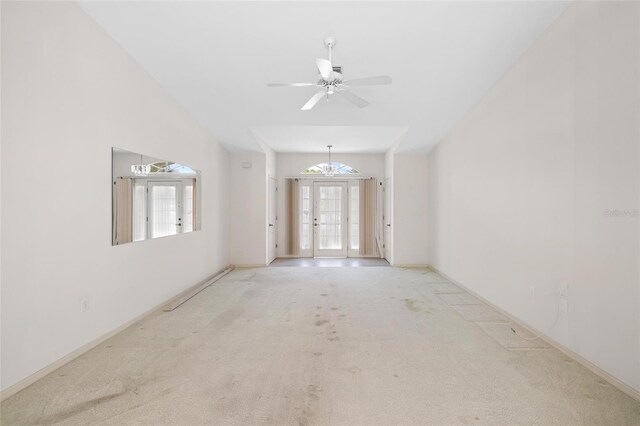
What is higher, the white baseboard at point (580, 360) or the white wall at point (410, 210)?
the white wall at point (410, 210)

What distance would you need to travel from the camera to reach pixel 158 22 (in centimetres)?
266

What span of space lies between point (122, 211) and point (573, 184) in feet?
13.9

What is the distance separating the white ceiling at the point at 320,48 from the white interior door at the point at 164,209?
4.19ft

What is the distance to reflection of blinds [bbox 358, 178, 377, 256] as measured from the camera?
306 inches

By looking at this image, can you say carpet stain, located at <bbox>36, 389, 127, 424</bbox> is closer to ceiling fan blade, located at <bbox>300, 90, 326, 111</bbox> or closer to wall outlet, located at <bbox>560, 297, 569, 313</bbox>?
ceiling fan blade, located at <bbox>300, 90, 326, 111</bbox>

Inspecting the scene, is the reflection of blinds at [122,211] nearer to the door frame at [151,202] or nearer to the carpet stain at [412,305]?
the door frame at [151,202]

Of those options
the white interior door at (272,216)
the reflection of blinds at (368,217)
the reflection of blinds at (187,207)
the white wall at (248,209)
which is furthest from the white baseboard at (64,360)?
the reflection of blinds at (368,217)

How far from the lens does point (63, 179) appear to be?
2.37m

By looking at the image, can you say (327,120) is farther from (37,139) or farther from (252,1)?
(37,139)

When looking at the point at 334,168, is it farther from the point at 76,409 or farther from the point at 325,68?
the point at 76,409

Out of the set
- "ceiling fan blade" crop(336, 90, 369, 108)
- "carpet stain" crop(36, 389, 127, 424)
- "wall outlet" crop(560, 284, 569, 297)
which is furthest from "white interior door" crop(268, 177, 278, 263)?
"wall outlet" crop(560, 284, 569, 297)

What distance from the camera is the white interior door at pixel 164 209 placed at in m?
3.54

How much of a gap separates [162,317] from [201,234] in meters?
1.87

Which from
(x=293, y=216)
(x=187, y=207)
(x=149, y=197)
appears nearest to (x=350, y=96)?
(x=149, y=197)
